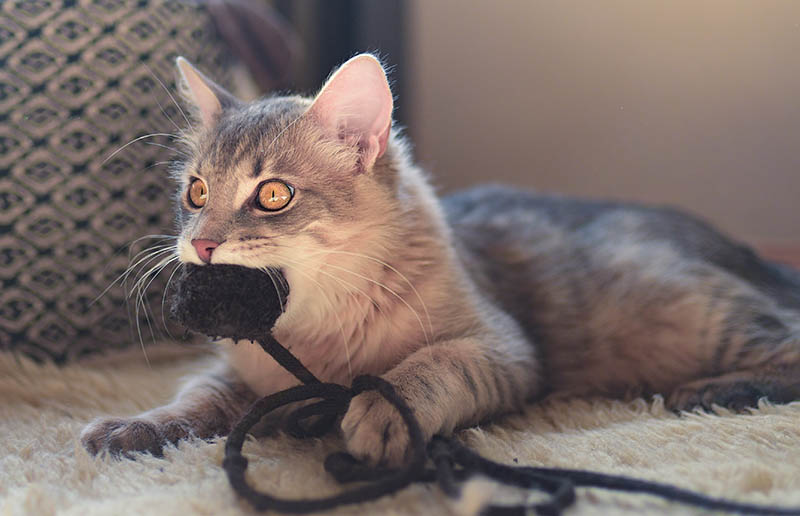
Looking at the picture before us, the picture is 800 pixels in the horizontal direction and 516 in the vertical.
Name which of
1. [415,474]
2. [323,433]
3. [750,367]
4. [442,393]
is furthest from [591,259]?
[415,474]

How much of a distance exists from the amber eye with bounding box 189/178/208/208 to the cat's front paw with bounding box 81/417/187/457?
0.42 m

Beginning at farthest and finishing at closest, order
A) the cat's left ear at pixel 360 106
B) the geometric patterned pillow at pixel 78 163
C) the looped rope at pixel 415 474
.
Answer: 1. the geometric patterned pillow at pixel 78 163
2. the cat's left ear at pixel 360 106
3. the looped rope at pixel 415 474

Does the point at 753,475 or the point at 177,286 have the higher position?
the point at 177,286

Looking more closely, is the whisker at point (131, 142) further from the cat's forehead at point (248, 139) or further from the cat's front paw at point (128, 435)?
the cat's front paw at point (128, 435)

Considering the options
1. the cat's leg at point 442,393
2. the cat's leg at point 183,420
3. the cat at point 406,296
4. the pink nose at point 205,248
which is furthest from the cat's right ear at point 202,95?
the cat's leg at point 442,393

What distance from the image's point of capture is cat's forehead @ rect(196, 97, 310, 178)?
3.94 feet

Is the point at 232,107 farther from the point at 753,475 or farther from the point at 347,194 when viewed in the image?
the point at 753,475

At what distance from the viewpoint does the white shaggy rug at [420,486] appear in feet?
2.81

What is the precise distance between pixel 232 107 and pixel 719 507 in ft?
3.97

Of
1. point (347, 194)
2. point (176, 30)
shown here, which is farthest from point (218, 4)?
point (347, 194)

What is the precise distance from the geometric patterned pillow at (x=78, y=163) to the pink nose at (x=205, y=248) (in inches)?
23.2

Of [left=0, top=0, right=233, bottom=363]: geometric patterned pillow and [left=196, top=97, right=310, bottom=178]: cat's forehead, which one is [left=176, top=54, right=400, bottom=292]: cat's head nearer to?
[left=196, top=97, right=310, bottom=178]: cat's forehead

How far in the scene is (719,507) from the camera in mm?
796

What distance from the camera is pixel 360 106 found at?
4.08 ft
